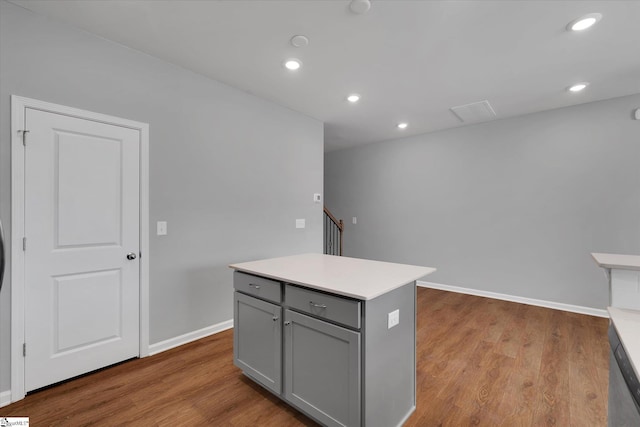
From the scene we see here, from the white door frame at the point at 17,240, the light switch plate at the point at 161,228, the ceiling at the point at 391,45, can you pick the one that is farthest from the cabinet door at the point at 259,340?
the ceiling at the point at 391,45

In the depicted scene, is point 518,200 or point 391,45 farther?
point 518,200

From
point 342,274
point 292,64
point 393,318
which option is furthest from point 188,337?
point 292,64

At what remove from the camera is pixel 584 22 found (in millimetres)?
2051

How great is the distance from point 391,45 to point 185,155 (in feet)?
6.98

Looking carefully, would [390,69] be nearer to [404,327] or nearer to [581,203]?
[404,327]

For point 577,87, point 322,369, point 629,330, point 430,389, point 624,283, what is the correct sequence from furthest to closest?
1. point 577,87
2. point 430,389
3. point 322,369
4. point 624,283
5. point 629,330

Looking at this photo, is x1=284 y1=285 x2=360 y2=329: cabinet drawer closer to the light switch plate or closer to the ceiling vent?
the light switch plate

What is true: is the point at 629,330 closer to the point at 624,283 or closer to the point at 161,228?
the point at 624,283

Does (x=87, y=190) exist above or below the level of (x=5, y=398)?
above

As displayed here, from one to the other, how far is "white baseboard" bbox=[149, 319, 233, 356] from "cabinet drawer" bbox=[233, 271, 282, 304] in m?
1.11

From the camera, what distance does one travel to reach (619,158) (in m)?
3.40

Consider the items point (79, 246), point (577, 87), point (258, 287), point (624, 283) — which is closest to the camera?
point (624, 283)

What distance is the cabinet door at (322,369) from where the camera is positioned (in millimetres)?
1470

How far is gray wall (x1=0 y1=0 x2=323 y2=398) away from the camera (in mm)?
2000
